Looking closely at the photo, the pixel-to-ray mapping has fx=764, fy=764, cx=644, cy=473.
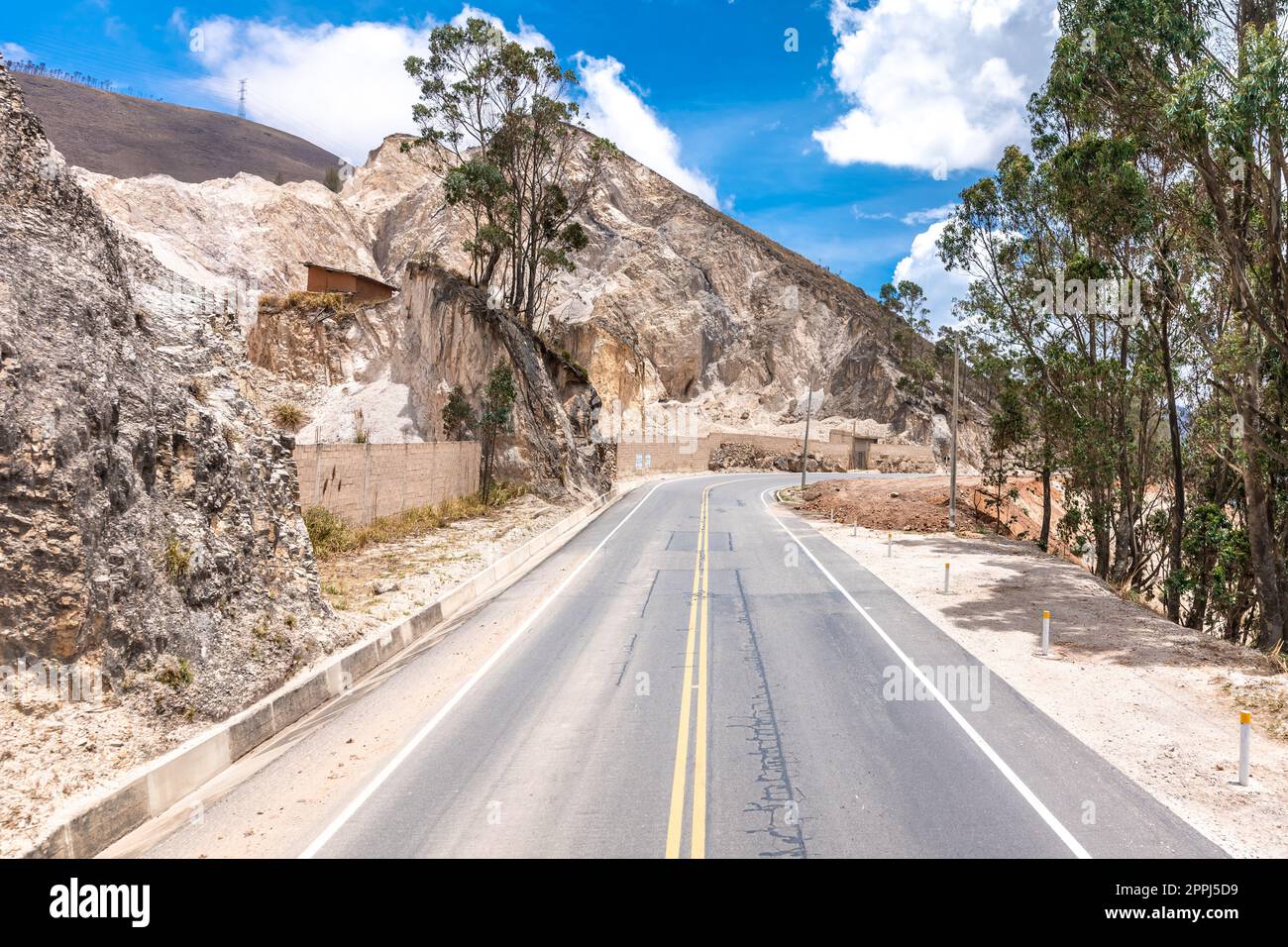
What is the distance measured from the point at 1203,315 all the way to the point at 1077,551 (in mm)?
8118

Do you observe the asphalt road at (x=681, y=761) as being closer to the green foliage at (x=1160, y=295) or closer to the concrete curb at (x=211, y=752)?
the concrete curb at (x=211, y=752)

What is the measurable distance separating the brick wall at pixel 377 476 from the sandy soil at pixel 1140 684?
13.7 meters

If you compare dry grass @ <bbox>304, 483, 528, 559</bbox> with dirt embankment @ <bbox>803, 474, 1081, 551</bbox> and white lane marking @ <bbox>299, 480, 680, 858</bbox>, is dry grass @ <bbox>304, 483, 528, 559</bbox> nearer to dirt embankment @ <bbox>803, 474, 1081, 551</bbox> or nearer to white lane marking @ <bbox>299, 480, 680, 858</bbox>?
white lane marking @ <bbox>299, 480, 680, 858</bbox>

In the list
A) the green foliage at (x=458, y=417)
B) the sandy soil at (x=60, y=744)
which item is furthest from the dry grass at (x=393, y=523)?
the sandy soil at (x=60, y=744)

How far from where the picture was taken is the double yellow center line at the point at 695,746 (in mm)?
6414

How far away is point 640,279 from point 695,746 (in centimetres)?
7551

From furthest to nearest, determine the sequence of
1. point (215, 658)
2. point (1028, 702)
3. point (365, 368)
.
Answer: point (365, 368), point (1028, 702), point (215, 658)

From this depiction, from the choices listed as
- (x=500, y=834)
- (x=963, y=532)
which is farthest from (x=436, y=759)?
(x=963, y=532)

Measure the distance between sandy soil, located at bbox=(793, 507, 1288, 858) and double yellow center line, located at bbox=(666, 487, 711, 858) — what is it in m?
4.50

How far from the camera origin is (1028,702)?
10.3m

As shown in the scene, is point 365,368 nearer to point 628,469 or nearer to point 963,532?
point 628,469
